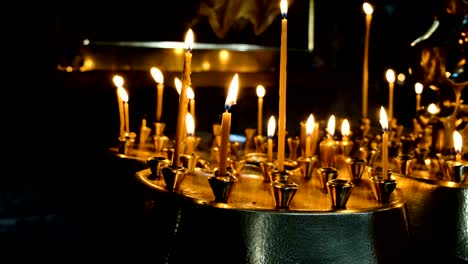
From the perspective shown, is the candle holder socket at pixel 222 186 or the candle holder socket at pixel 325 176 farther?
the candle holder socket at pixel 325 176

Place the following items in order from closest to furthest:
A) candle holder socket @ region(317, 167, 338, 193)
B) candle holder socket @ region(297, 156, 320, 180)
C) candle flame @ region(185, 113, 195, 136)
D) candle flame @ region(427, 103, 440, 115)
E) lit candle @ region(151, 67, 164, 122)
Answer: candle holder socket @ region(317, 167, 338, 193)
candle holder socket @ region(297, 156, 320, 180)
candle flame @ region(185, 113, 195, 136)
lit candle @ region(151, 67, 164, 122)
candle flame @ region(427, 103, 440, 115)

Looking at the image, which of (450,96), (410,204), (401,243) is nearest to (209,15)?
(450,96)

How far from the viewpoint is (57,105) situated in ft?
11.2

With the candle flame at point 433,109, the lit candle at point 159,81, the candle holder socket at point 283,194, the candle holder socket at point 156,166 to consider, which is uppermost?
the lit candle at point 159,81

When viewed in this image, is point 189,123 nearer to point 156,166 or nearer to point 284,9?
point 156,166

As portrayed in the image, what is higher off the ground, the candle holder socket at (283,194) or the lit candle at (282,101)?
the lit candle at (282,101)

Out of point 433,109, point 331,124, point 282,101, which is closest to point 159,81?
point 331,124

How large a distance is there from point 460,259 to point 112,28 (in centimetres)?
262

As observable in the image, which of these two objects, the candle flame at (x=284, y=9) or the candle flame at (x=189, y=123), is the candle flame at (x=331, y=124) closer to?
the candle flame at (x=189, y=123)

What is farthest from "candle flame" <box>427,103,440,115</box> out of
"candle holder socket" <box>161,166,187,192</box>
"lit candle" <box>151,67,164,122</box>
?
"candle holder socket" <box>161,166,187,192</box>

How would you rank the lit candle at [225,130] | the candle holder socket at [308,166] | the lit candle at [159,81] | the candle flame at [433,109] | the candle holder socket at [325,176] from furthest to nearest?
the candle flame at [433,109]
the lit candle at [159,81]
the candle holder socket at [308,166]
the candle holder socket at [325,176]
the lit candle at [225,130]

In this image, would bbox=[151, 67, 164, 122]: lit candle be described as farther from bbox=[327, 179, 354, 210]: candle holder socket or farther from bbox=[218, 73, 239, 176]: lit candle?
bbox=[327, 179, 354, 210]: candle holder socket

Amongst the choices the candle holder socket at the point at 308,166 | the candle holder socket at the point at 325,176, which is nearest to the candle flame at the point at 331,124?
the candle holder socket at the point at 308,166

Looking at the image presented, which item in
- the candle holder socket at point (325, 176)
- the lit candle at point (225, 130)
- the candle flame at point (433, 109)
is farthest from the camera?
the candle flame at point (433, 109)
